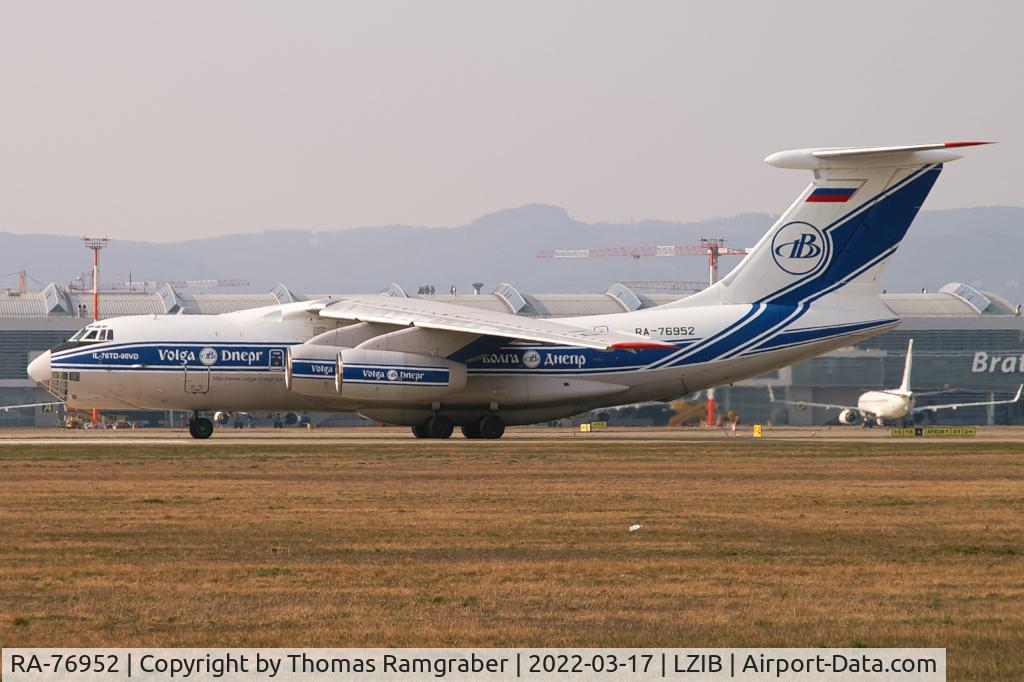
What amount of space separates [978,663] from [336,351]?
2983 cm

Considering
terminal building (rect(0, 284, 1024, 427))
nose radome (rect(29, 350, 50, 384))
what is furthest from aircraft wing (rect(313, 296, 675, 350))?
terminal building (rect(0, 284, 1024, 427))

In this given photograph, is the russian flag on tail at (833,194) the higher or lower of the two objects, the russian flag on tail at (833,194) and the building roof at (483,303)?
→ the higher

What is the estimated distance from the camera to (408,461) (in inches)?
1189

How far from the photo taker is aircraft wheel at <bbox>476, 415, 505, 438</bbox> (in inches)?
1623

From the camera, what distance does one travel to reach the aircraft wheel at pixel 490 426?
135 feet

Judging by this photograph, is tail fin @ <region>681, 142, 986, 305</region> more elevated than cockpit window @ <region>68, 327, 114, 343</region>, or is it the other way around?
tail fin @ <region>681, 142, 986, 305</region>

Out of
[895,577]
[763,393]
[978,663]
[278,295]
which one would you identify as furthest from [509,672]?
[278,295]

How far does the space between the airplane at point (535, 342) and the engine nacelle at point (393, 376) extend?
4cm

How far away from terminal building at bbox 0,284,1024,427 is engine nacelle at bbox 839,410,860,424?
1595 millimetres

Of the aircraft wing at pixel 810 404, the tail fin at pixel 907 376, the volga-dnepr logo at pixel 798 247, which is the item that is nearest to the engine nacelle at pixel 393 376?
the volga-dnepr logo at pixel 798 247

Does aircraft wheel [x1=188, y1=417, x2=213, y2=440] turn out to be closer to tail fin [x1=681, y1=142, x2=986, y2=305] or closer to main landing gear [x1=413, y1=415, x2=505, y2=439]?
main landing gear [x1=413, y1=415, x2=505, y2=439]

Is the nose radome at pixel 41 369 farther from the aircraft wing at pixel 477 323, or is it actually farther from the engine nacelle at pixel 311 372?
the aircraft wing at pixel 477 323

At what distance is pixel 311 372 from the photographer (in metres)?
38.2

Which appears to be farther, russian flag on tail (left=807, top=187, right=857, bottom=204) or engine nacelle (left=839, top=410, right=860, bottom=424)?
engine nacelle (left=839, top=410, right=860, bottom=424)
